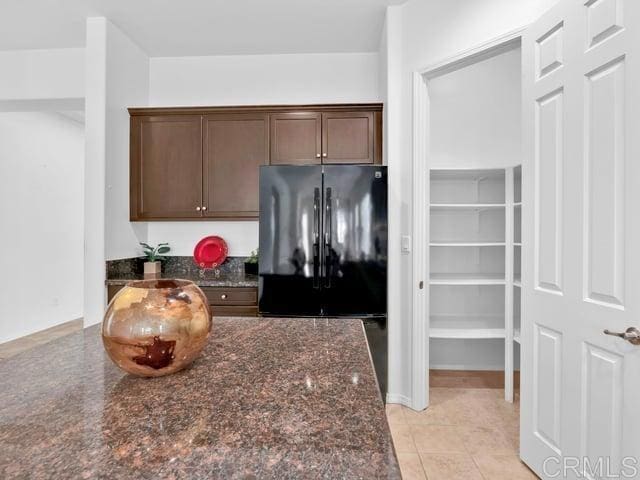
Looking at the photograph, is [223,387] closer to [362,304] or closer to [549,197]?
[549,197]

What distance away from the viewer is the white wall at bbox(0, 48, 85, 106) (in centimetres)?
342

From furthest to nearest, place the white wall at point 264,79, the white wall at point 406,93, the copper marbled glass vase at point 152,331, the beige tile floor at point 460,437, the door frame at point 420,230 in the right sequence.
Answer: the white wall at point 264,79
the door frame at point 420,230
the white wall at point 406,93
the beige tile floor at point 460,437
the copper marbled glass vase at point 152,331

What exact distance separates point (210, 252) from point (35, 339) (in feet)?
9.20

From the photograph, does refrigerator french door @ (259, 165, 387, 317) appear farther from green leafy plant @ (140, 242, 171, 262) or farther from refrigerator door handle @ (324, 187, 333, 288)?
green leafy plant @ (140, 242, 171, 262)

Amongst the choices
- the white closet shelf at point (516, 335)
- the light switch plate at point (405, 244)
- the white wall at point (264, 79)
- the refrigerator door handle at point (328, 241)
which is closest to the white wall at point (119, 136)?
the white wall at point (264, 79)

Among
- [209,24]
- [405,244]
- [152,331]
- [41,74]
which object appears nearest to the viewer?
[152,331]

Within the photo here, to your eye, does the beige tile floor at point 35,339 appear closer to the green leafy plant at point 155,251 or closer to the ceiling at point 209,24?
the green leafy plant at point 155,251

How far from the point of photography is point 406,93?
2.67 meters

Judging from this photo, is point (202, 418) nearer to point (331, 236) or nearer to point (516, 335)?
point (331, 236)

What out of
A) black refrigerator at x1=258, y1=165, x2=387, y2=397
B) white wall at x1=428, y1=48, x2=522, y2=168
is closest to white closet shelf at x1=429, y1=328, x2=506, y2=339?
black refrigerator at x1=258, y1=165, x2=387, y2=397

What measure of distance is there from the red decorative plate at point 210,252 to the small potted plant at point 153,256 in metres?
0.31

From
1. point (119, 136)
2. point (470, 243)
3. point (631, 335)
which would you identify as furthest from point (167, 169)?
point (631, 335)

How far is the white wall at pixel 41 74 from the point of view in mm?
3416

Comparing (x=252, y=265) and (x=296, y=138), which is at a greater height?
(x=296, y=138)
